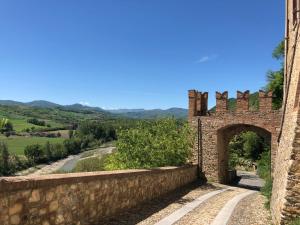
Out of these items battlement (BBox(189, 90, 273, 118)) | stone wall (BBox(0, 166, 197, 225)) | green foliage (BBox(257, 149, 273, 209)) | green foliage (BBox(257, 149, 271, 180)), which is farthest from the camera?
green foliage (BBox(257, 149, 271, 180))

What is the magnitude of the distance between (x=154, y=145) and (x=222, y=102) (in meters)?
4.48

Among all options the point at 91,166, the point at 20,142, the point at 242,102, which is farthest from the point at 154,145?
the point at 20,142

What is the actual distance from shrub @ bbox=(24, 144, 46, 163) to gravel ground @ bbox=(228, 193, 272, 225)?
9266 centimetres

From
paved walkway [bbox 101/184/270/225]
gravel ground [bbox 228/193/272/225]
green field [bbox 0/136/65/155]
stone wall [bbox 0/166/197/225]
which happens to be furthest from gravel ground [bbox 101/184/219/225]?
green field [bbox 0/136/65/155]

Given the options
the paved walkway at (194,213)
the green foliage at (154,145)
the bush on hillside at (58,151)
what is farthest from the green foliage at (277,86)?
the bush on hillside at (58,151)

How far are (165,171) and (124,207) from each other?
4142 mm

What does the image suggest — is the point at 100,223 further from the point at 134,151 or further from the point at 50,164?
the point at 50,164

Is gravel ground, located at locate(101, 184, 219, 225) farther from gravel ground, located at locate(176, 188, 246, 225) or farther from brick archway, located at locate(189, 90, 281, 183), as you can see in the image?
brick archway, located at locate(189, 90, 281, 183)

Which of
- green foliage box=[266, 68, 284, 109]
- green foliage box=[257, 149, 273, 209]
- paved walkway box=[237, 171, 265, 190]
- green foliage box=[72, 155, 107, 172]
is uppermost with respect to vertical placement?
green foliage box=[266, 68, 284, 109]

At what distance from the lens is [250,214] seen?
1010 cm

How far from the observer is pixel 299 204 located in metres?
7.21

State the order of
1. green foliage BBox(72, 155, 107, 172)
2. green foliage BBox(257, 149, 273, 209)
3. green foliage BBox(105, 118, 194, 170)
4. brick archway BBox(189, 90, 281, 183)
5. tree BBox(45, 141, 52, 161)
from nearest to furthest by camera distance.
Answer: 1. green foliage BBox(257, 149, 273, 209)
2. green foliage BBox(105, 118, 194, 170)
3. brick archway BBox(189, 90, 281, 183)
4. green foliage BBox(72, 155, 107, 172)
5. tree BBox(45, 141, 52, 161)

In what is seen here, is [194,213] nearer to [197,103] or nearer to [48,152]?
[197,103]

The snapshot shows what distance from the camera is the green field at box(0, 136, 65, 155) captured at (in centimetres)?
10275
